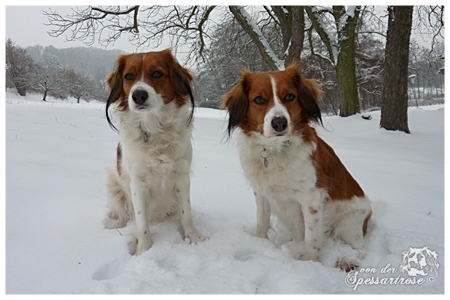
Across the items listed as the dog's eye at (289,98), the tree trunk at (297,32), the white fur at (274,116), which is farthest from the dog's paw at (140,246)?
the tree trunk at (297,32)

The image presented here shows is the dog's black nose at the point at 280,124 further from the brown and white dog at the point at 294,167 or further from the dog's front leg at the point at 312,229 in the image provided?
the dog's front leg at the point at 312,229

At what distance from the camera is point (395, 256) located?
203 cm

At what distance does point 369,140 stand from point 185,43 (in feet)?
30.5

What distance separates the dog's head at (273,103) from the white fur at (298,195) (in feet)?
0.41

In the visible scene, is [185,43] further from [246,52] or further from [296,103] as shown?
[296,103]

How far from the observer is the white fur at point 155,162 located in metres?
2.26

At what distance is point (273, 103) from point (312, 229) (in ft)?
3.20

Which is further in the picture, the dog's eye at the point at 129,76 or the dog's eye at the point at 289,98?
the dog's eye at the point at 129,76

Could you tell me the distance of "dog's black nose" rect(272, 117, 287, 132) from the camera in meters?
1.93

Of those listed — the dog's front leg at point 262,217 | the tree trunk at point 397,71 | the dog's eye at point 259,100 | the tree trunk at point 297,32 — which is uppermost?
the tree trunk at point 297,32

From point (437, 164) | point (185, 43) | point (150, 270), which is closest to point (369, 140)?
point (437, 164)

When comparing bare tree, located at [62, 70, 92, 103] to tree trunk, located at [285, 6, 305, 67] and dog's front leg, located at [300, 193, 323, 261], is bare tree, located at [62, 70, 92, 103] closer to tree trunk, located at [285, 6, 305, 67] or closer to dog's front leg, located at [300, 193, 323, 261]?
tree trunk, located at [285, 6, 305, 67]

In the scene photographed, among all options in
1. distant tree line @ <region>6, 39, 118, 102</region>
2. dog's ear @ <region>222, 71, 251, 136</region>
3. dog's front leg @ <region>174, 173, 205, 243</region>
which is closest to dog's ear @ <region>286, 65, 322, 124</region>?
dog's ear @ <region>222, 71, 251, 136</region>

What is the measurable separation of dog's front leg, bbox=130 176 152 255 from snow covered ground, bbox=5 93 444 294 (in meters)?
0.08
